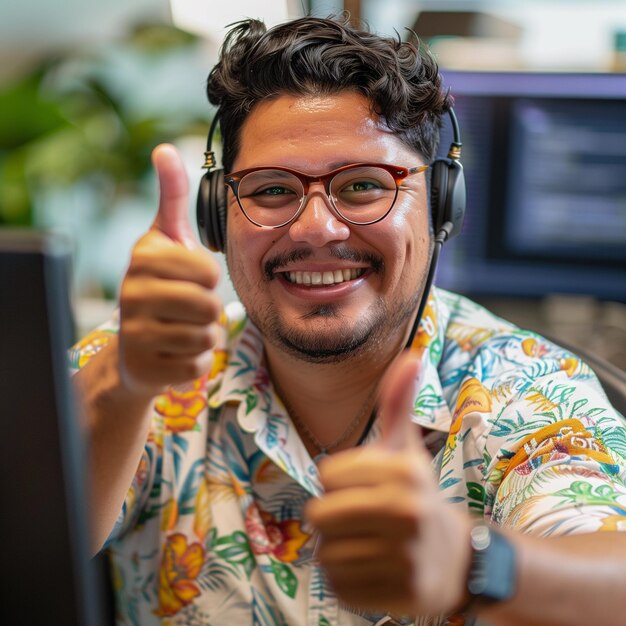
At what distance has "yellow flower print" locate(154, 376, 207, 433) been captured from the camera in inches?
49.1

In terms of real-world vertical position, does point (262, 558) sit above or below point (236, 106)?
below

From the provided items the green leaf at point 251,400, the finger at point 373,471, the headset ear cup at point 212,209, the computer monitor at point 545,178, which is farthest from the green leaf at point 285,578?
the computer monitor at point 545,178

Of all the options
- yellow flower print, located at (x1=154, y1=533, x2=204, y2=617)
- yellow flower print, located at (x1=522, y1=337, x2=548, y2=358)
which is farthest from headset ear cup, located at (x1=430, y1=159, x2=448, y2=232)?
yellow flower print, located at (x1=154, y1=533, x2=204, y2=617)

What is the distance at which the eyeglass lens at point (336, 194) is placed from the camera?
1143mm

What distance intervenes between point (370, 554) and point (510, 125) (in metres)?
1.44

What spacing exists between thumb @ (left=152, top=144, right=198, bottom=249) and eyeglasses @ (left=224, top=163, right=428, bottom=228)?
13.9 inches

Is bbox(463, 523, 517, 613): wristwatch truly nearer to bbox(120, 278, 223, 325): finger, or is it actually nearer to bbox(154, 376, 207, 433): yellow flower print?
bbox(120, 278, 223, 325): finger

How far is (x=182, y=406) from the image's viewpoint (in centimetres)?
127

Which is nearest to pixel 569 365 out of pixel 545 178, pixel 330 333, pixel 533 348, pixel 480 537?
pixel 533 348

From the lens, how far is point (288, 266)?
117 centimetres

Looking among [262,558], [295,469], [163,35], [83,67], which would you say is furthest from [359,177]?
[83,67]

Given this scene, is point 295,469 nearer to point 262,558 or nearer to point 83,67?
point 262,558

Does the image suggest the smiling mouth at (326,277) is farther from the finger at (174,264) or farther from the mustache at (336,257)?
the finger at (174,264)

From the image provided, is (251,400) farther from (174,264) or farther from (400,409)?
(400,409)
